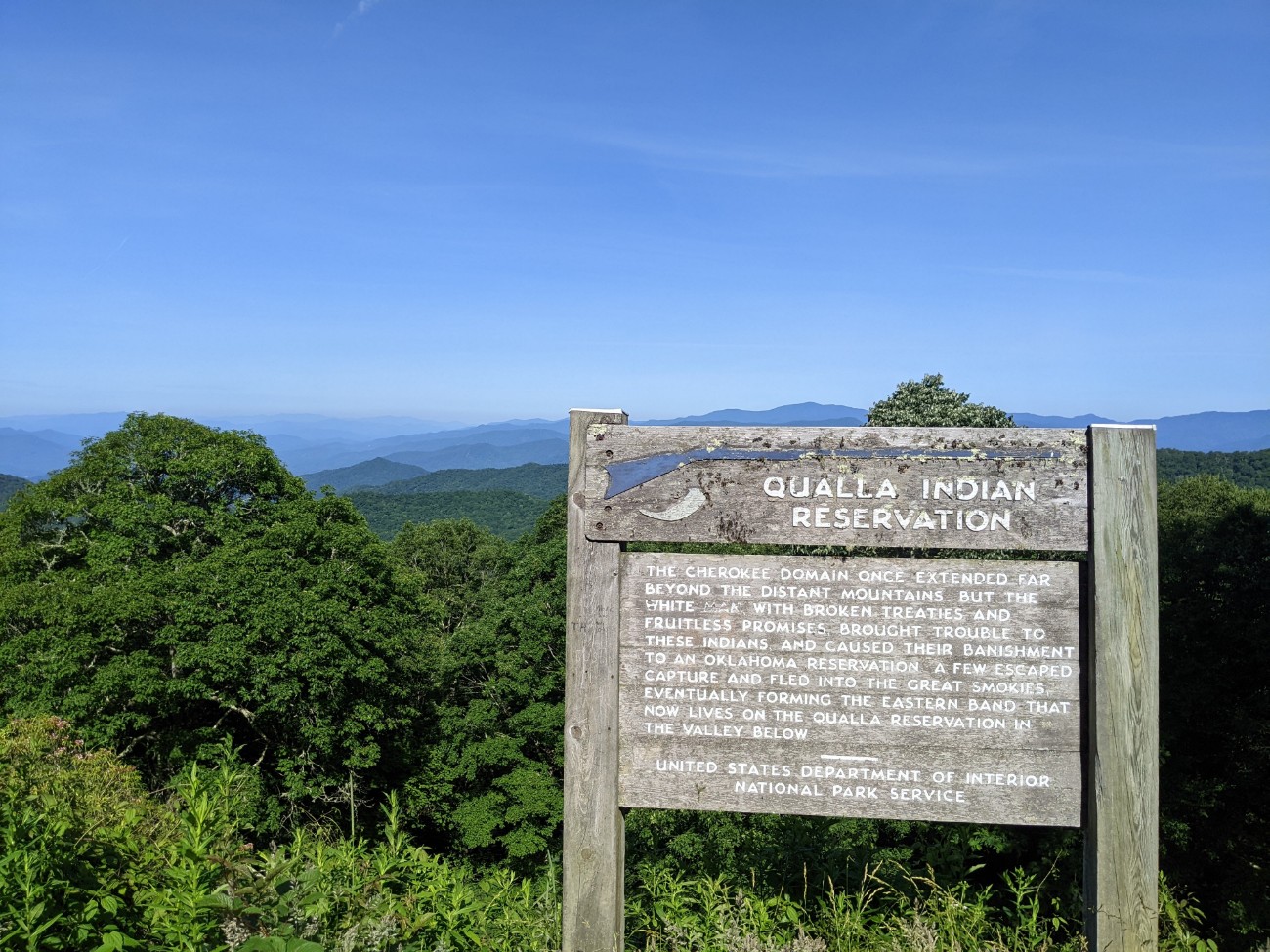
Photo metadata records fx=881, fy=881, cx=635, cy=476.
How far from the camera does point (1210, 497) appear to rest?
2619cm

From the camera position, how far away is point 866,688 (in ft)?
11.2

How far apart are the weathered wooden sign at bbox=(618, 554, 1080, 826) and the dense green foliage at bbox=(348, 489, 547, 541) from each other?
3922 inches

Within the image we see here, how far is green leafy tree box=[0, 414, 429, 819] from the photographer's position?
16.0m

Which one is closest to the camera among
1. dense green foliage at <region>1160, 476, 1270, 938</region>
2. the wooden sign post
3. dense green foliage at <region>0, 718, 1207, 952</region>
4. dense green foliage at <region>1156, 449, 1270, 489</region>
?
dense green foliage at <region>0, 718, 1207, 952</region>

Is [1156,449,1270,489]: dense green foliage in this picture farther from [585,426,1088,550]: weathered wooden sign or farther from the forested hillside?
[585,426,1088,550]: weathered wooden sign

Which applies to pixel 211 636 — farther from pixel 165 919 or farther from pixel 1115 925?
pixel 1115 925

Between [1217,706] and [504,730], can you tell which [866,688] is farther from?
[504,730]

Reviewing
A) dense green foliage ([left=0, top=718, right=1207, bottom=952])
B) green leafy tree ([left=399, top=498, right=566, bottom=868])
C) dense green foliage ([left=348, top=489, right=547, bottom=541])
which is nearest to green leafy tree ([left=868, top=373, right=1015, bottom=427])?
green leafy tree ([left=399, top=498, right=566, bottom=868])

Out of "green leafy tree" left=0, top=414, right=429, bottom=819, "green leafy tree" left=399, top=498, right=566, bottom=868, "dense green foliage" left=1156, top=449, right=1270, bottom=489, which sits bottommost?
"green leafy tree" left=399, top=498, right=566, bottom=868

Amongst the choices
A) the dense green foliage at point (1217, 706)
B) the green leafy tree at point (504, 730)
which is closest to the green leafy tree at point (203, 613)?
the green leafy tree at point (504, 730)

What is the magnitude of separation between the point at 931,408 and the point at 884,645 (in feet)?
64.1

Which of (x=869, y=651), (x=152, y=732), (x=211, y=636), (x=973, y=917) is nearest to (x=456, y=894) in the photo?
(x=869, y=651)

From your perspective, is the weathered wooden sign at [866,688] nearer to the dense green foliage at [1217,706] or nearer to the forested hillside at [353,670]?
the forested hillside at [353,670]

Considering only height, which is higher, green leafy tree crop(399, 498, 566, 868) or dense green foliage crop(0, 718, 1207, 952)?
dense green foliage crop(0, 718, 1207, 952)
